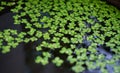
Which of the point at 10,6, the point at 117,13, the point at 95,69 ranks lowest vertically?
the point at 95,69

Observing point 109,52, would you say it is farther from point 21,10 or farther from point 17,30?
point 21,10

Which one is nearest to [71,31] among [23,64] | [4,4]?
[23,64]

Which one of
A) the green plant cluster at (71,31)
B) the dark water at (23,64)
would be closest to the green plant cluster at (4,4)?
the green plant cluster at (71,31)

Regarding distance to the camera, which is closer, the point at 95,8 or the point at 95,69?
the point at 95,69

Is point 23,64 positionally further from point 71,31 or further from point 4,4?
point 4,4

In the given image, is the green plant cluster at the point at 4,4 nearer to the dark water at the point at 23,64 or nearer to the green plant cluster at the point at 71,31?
the green plant cluster at the point at 71,31

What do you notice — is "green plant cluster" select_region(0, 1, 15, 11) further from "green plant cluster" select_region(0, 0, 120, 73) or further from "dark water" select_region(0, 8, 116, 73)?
"dark water" select_region(0, 8, 116, 73)

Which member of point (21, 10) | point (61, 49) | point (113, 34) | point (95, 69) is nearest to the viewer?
point (95, 69)

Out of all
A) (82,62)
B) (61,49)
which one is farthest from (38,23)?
(82,62)

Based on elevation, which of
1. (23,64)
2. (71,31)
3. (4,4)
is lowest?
(23,64)

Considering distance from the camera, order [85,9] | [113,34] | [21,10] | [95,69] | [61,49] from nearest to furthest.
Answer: [95,69], [61,49], [113,34], [21,10], [85,9]
